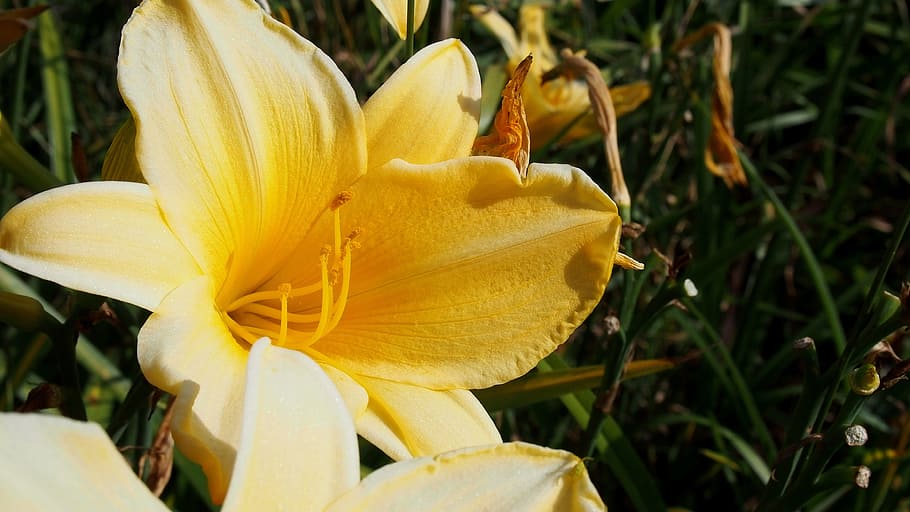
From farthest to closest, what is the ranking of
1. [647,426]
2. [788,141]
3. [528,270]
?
[788,141]
[647,426]
[528,270]

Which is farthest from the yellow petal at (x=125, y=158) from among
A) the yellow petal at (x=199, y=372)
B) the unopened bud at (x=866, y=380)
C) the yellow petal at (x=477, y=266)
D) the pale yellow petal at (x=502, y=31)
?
the pale yellow petal at (x=502, y=31)

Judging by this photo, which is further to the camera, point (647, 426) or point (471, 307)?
point (647, 426)

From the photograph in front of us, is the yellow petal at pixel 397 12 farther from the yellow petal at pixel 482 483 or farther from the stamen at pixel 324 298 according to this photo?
the yellow petal at pixel 482 483

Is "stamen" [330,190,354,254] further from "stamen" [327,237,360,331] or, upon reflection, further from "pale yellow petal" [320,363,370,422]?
"pale yellow petal" [320,363,370,422]

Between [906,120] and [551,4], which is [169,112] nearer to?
[551,4]

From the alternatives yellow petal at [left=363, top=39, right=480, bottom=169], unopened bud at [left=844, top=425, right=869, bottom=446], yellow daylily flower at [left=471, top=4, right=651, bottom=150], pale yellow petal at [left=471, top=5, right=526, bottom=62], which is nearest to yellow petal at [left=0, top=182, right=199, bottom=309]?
yellow petal at [left=363, top=39, right=480, bottom=169]

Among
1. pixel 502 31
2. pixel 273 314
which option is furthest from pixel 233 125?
pixel 502 31

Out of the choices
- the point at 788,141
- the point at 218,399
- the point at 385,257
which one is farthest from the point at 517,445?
the point at 788,141
